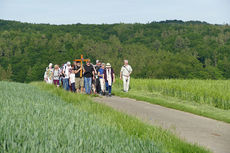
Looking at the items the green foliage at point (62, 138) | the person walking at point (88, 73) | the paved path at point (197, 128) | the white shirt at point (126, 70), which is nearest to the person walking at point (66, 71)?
the person walking at point (88, 73)

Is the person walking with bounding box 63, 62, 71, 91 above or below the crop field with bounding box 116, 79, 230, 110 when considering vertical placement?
above

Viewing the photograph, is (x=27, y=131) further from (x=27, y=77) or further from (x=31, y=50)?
(x=31, y=50)

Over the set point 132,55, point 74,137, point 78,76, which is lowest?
point 132,55

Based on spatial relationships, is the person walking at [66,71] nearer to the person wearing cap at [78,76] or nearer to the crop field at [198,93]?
the person wearing cap at [78,76]

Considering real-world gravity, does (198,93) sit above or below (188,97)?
above

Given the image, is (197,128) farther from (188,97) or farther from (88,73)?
(88,73)

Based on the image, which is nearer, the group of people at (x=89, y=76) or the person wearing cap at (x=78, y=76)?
the group of people at (x=89, y=76)

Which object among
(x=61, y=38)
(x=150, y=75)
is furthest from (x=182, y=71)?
(x=61, y=38)

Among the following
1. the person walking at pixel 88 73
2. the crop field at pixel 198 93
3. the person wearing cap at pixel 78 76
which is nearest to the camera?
the crop field at pixel 198 93

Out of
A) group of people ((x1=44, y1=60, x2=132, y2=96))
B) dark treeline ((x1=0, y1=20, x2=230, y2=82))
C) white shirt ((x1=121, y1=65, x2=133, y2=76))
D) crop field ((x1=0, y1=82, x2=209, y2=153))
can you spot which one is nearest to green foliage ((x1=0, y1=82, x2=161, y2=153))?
crop field ((x1=0, y1=82, x2=209, y2=153))

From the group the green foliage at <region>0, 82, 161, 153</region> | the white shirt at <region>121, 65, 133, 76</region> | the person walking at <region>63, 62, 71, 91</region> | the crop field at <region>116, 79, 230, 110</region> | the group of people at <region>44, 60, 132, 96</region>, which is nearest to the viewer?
the green foliage at <region>0, 82, 161, 153</region>

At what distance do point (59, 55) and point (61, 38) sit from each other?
46947 mm

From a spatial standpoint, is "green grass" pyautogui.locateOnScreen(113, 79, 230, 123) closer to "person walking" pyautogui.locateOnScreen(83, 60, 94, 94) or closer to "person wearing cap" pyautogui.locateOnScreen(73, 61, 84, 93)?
"person walking" pyautogui.locateOnScreen(83, 60, 94, 94)

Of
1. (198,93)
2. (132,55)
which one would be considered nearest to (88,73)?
(198,93)
